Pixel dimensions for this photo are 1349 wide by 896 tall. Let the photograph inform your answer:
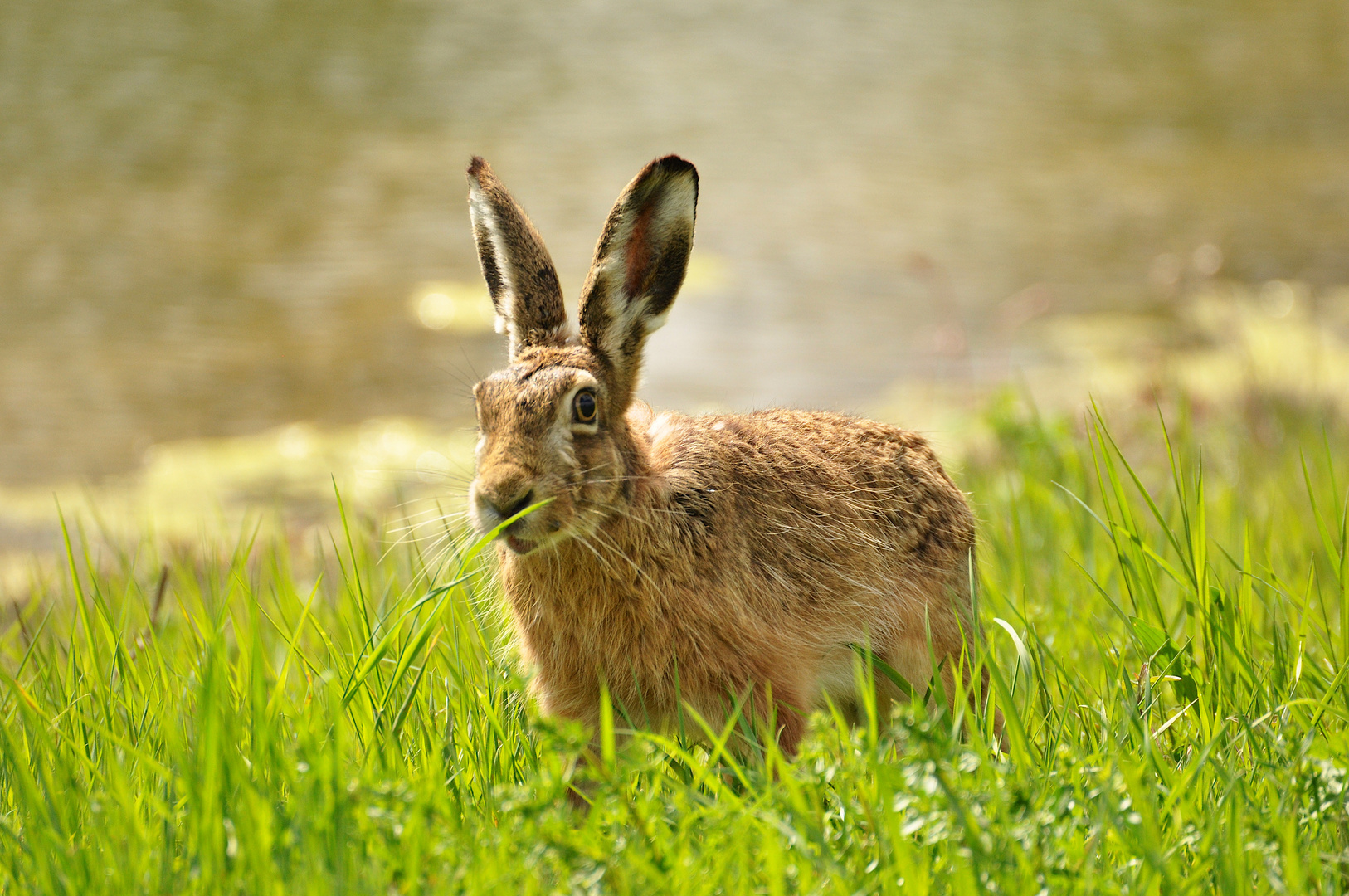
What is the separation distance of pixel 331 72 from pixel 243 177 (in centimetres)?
298

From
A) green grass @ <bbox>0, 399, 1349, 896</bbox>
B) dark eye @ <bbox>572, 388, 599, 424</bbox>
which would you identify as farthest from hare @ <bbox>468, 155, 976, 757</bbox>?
green grass @ <bbox>0, 399, 1349, 896</bbox>

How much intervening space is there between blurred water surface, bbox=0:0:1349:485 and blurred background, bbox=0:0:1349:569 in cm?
5

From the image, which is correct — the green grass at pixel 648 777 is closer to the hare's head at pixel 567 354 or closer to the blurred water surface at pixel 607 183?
the hare's head at pixel 567 354

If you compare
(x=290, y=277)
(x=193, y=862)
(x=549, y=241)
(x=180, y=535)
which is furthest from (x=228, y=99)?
(x=193, y=862)

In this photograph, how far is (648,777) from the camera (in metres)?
2.58

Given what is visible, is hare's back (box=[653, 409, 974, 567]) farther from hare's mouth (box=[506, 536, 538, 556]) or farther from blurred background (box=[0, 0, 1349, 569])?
blurred background (box=[0, 0, 1349, 569])

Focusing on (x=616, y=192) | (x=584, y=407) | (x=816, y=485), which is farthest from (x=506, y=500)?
(x=616, y=192)

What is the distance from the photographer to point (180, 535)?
659 cm

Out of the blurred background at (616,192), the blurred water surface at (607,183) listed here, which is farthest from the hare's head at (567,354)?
the blurred water surface at (607,183)

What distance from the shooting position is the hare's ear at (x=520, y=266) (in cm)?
312

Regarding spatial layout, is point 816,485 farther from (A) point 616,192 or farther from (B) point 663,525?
(A) point 616,192

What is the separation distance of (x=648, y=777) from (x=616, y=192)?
8.45 m

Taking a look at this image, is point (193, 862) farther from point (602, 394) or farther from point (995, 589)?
point (995, 589)

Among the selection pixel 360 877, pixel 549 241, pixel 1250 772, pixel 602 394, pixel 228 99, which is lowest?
pixel 1250 772
